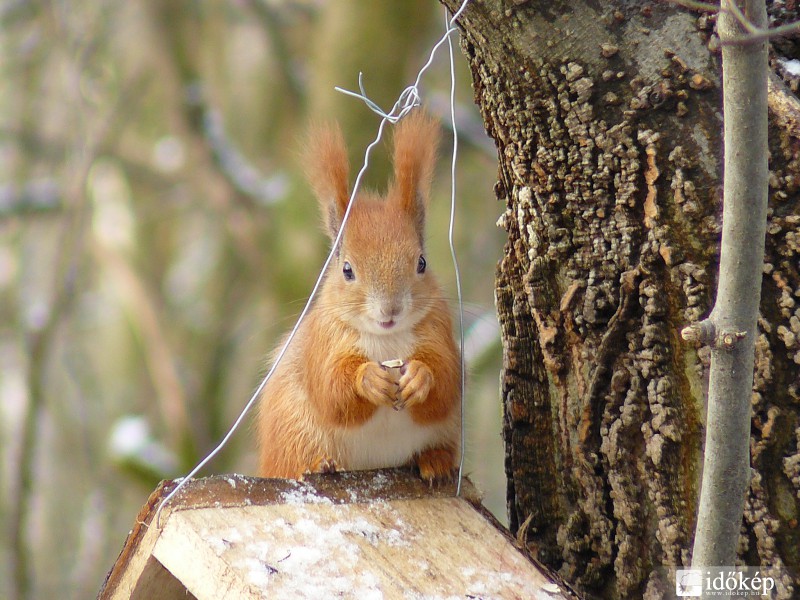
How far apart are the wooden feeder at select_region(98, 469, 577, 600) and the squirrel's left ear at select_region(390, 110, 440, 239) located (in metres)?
0.58

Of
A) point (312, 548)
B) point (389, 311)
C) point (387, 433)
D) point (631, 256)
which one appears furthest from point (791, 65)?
point (312, 548)

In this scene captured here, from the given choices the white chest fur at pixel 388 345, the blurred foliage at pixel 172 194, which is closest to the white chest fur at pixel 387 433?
the white chest fur at pixel 388 345

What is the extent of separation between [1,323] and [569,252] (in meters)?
4.77

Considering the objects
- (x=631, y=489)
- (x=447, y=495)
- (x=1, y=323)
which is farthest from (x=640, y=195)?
(x=1, y=323)

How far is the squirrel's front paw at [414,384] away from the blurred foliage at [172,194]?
1.48m

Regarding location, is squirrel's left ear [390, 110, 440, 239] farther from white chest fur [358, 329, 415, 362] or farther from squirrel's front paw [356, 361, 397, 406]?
squirrel's front paw [356, 361, 397, 406]

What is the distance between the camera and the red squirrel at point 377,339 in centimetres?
174

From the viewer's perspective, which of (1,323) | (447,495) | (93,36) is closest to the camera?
(447,495)

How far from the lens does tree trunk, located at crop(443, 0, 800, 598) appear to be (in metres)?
1.40

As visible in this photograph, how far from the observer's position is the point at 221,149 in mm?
4152

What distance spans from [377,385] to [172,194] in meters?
3.76

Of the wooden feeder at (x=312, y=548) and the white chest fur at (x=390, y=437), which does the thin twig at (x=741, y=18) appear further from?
the white chest fur at (x=390, y=437)

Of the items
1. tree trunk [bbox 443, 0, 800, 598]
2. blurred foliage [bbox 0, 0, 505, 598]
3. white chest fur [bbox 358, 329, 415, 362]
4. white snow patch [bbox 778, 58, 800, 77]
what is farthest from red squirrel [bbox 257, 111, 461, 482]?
blurred foliage [bbox 0, 0, 505, 598]

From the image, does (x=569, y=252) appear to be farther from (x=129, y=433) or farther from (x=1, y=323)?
(x=1, y=323)
